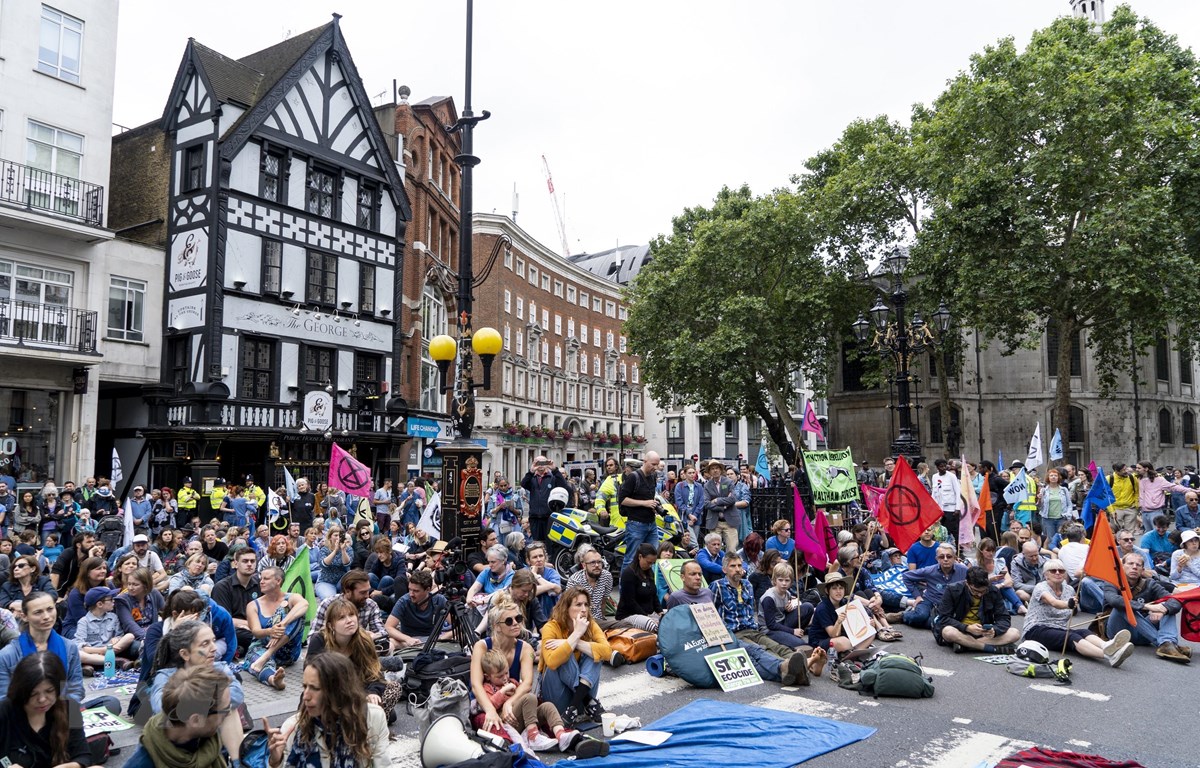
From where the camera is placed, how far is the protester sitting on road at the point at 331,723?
14.5 ft

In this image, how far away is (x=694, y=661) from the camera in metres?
8.23

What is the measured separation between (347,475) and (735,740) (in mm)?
9362

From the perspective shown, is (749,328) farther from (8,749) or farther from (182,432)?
(8,749)

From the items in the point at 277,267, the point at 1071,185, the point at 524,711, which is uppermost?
the point at 1071,185

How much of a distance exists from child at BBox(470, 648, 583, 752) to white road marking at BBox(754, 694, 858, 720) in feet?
6.92

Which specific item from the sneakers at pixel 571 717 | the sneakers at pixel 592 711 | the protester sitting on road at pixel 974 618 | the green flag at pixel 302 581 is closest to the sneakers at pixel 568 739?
Result: the sneakers at pixel 571 717

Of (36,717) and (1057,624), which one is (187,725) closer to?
(36,717)

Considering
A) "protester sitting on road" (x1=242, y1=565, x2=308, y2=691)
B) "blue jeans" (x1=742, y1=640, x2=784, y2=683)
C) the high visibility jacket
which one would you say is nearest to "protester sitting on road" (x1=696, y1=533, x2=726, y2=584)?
"blue jeans" (x1=742, y1=640, x2=784, y2=683)

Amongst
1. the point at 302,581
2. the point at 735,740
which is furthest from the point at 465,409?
the point at 735,740

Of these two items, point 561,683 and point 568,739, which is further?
point 561,683

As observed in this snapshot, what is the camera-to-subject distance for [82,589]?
28.6 feet

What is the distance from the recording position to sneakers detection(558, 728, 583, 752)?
626 centimetres

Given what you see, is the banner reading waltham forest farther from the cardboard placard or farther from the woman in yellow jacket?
the woman in yellow jacket

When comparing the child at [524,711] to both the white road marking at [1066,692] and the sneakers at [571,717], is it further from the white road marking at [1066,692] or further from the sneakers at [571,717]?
the white road marking at [1066,692]
